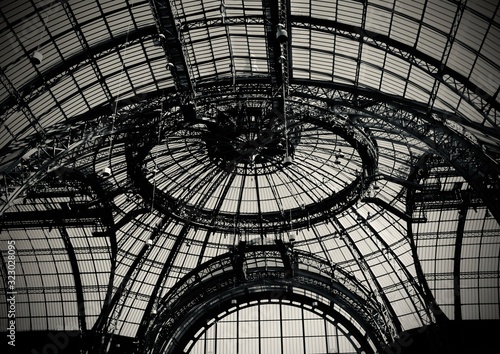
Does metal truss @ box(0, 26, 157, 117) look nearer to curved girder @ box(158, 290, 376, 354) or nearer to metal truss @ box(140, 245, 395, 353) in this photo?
metal truss @ box(140, 245, 395, 353)

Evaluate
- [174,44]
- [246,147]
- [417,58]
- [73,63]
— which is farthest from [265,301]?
[174,44]

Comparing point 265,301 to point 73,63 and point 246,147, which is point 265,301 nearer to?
point 246,147

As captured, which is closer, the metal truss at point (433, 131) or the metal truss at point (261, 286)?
the metal truss at point (433, 131)

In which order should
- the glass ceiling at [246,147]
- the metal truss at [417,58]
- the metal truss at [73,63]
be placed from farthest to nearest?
the metal truss at [73,63] → the glass ceiling at [246,147] → the metal truss at [417,58]

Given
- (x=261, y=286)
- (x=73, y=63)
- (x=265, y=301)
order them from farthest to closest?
(x=265, y=301) < (x=261, y=286) < (x=73, y=63)

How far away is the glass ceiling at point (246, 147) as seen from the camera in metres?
25.1

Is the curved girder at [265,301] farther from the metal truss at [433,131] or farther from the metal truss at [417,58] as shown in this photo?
the metal truss at [417,58]

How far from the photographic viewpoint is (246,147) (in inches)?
1308

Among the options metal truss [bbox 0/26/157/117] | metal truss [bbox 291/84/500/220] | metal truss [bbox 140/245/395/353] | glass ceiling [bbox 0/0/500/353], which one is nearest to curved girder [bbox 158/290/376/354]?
metal truss [bbox 140/245/395/353]

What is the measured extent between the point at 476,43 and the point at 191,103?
1657 cm

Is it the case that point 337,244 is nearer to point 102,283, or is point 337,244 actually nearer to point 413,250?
point 413,250

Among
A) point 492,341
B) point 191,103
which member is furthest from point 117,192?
point 492,341

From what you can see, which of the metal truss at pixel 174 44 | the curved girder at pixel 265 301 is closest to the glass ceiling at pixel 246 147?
the metal truss at pixel 174 44

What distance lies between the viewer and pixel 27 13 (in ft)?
79.8
